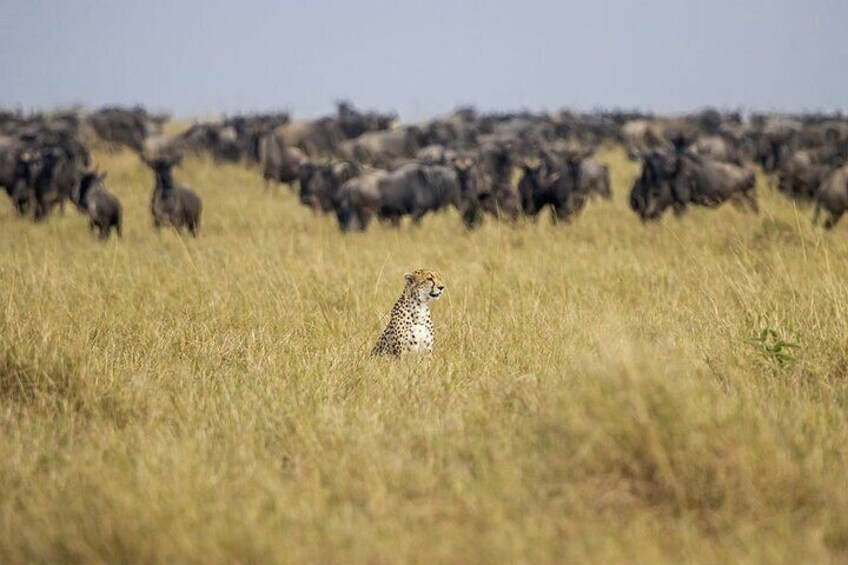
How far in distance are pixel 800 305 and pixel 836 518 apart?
3053 mm

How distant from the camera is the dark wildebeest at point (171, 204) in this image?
48.1 feet

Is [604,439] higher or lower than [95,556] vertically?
higher

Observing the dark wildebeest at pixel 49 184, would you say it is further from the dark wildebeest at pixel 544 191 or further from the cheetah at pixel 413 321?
the cheetah at pixel 413 321

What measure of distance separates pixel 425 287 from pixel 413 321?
0.25 metres

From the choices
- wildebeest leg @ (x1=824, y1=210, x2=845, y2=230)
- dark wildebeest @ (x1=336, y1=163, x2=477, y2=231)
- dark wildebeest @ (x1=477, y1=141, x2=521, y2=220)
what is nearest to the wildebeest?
dark wildebeest @ (x1=477, y1=141, x2=521, y2=220)

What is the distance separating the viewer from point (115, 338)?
6684 millimetres

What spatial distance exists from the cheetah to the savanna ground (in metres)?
0.16

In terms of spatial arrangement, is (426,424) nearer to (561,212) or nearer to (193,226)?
(193,226)

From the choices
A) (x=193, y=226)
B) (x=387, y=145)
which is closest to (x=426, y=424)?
(x=193, y=226)

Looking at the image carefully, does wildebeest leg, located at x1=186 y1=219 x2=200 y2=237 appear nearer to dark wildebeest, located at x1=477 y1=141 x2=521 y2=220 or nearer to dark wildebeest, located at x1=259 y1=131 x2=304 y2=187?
dark wildebeest, located at x1=477 y1=141 x2=521 y2=220

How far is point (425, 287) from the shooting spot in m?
6.30

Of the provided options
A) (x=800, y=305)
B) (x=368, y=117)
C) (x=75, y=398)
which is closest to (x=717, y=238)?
(x=800, y=305)

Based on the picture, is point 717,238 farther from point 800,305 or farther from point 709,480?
point 709,480

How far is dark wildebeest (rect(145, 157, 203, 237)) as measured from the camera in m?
14.7
